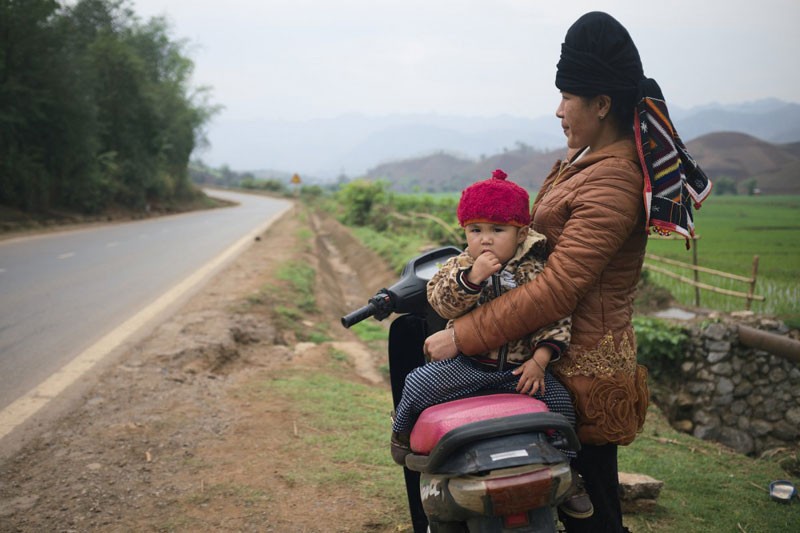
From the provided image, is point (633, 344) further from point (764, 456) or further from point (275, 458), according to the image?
point (764, 456)

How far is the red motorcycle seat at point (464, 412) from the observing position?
1.67 metres

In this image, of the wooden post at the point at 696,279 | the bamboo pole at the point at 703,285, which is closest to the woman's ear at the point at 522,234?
the bamboo pole at the point at 703,285

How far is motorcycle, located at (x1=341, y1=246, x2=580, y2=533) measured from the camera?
1.56 meters

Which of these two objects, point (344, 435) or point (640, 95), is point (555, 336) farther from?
point (344, 435)

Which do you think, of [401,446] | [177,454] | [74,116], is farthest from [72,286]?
[74,116]

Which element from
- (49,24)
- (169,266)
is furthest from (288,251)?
(49,24)

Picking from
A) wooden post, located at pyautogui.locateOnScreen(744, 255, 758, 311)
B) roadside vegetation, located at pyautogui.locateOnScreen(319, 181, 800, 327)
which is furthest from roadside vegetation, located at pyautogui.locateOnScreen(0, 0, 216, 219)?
wooden post, located at pyautogui.locateOnScreen(744, 255, 758, 311)

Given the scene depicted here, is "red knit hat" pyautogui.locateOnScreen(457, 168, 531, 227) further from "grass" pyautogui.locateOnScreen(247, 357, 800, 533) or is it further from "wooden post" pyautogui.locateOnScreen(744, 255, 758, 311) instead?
"wooden post" pyautogui.locateOnScreen(744, 255, 758, 311)

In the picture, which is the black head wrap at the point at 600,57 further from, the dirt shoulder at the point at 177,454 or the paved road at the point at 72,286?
the paved road at the point at 72,286

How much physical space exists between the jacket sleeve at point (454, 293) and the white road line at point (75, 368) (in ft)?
10.2

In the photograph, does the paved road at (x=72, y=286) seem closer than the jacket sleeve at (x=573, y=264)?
No

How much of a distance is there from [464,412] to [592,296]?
518 mm

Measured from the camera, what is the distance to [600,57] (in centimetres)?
178

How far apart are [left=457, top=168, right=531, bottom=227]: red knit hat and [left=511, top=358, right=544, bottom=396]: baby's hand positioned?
400 mm
